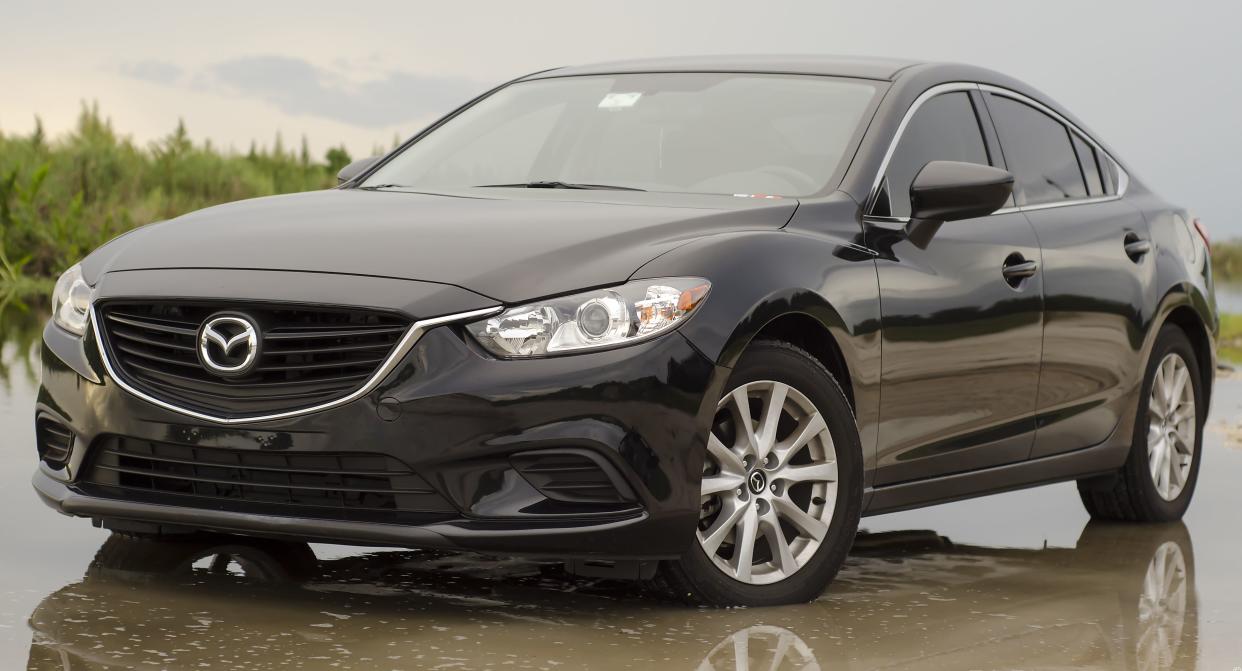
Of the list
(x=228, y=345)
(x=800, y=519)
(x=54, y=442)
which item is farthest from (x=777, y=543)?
(x=54, y=442)

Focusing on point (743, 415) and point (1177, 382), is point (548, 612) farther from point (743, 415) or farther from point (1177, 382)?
point (1177, 382)

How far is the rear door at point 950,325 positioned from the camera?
5.98m

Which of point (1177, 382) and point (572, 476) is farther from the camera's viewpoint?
point (1177, 382)

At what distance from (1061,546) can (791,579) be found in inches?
83.6

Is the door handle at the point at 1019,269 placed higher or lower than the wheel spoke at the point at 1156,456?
higher

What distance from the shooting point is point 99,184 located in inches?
811

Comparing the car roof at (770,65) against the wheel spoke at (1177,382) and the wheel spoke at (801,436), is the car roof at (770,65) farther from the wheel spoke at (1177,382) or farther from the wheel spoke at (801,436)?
the wheel spoke at (1177,382)

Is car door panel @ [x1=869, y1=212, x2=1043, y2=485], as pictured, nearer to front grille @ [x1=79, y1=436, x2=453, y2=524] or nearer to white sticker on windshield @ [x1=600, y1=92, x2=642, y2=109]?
white sticker on windshield @ [x1=600, y1=92, x2=642, y2=109]

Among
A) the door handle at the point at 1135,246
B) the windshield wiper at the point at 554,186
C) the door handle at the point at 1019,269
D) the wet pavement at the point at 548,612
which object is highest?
the windshield wiper at the point at 554,186

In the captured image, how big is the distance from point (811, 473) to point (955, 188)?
120 cm

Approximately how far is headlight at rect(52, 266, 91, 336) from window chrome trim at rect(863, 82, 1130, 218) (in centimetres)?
247

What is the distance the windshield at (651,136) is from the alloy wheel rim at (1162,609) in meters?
1.72

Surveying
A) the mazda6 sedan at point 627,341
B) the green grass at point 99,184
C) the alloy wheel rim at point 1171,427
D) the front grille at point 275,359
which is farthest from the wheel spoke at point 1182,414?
the green grass at point 99,184

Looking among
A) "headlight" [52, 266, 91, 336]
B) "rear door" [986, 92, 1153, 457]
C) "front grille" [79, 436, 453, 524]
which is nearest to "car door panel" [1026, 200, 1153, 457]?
"rear door" [986, 92, 1153, 457]
